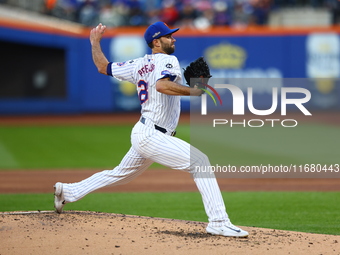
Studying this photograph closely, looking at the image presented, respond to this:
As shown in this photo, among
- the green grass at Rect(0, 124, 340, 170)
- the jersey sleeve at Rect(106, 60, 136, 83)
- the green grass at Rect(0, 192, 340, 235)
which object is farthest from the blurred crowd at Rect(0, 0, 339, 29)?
the jersey sleeve at Rect(106, 60, 136, 83)

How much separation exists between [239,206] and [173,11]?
1614cm

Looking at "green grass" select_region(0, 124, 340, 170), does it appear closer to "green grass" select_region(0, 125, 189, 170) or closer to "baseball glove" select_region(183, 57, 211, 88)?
"green grass" select_region(0, 125, 189, 170)

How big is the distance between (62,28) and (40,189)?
13534 millimetres

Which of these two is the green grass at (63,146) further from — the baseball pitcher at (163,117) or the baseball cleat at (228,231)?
the baseball cleat at (228,231)

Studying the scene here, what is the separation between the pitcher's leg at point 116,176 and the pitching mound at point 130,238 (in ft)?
0.91

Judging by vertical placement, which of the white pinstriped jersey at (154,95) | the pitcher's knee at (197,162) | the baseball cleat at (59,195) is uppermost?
the white pinstriped jersey at (154,95)

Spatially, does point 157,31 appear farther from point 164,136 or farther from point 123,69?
point 164,136

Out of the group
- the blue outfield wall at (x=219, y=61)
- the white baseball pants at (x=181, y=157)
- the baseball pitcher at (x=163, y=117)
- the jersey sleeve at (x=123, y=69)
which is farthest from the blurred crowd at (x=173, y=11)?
the white baseball pants at (x=181, y=157)

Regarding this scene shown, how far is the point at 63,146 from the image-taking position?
15.1m

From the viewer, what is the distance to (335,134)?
17.0m

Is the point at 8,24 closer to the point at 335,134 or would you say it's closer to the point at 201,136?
the point at 201,136

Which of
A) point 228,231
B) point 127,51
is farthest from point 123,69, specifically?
point 127,51

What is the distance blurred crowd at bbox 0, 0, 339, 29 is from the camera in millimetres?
22547

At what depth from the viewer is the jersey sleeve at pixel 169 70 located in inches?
198
